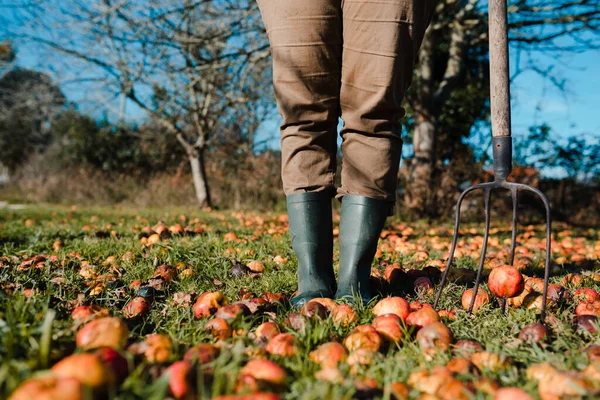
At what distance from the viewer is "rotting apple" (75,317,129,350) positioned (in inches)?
41.6

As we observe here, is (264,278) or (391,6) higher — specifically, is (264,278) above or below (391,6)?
below

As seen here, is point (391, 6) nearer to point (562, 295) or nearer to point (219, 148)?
point (562, 295)

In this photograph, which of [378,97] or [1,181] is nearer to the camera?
[378,97]

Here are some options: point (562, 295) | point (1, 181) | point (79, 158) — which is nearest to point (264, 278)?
point (562, 295)

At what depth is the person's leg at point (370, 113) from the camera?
1.73 m

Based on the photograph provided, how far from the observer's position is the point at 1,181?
1563 cm

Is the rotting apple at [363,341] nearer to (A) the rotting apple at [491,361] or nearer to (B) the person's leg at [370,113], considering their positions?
(A) the rotting apple at [491,361]

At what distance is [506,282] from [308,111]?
3.48ft

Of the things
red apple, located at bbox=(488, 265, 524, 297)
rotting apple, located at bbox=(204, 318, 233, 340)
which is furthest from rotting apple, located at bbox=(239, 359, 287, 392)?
red apple, located at bbox=(488, 265, 524, 297)

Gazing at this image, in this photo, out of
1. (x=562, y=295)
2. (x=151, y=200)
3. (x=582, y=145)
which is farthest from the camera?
(x=151, y=200)

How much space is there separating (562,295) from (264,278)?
4.23 feet

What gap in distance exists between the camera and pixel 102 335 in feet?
3.53

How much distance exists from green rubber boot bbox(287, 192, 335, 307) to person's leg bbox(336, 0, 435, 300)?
0.24ft

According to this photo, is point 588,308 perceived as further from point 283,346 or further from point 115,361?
point 115,361
